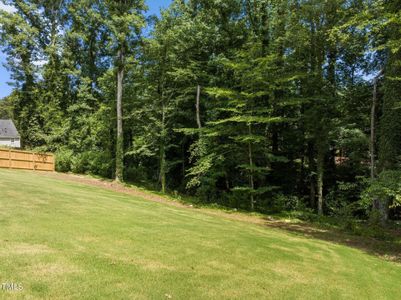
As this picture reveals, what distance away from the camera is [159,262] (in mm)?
5312

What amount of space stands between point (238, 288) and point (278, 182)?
51.7 feet

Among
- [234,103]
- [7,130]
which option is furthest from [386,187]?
[7,130]

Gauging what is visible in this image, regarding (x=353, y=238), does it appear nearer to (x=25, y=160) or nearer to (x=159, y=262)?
(x=159, y=262)

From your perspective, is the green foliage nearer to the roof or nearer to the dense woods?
the dense woods

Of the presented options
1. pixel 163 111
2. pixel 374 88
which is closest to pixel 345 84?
pixel 374 88

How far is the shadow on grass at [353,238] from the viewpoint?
9492mm

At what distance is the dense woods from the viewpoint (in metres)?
15.5

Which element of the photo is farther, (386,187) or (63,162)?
(63,162)

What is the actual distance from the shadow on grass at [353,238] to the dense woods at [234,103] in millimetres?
1176

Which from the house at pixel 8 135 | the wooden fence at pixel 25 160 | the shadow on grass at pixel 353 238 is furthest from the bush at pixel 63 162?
the house at pixel 8 135

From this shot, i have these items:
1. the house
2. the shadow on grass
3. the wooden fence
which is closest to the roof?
the house

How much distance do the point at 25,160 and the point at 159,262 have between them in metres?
18.5

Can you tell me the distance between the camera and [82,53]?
29.8 meters

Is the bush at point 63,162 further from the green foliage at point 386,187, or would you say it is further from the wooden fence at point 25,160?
the green foliage at point 386,187
